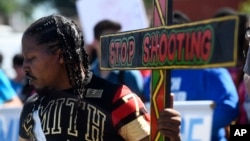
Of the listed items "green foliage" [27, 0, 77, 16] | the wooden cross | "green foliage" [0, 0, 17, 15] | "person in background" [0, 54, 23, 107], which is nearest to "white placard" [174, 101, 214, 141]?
"person in background" [0, 54, 23, 107]

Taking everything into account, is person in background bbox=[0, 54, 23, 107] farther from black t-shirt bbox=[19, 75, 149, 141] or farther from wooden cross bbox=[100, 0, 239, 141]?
wooden cross bbox=[100, 0, 239, 141]

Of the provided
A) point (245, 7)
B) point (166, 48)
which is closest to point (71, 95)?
point (166, 48)

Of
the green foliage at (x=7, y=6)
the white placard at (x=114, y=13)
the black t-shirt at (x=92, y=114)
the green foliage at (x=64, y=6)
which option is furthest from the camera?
the green foliage at (x=7, y=6)

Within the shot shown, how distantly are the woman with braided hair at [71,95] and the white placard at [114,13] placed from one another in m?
3.18

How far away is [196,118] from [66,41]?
225cm

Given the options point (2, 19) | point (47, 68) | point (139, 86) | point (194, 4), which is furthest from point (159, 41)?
point (2, 19)

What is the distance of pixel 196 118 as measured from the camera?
5594mm

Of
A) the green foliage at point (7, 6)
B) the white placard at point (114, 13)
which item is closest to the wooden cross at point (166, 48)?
the white placard at point (114, 13)

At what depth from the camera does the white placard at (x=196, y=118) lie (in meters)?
5.48

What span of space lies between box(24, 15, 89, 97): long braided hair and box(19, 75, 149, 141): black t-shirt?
5 centimetres

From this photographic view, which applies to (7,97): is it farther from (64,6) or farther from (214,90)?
(64,6)

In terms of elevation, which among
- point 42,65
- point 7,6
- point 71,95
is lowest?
point 71,95

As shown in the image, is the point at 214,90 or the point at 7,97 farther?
the point at 7,97

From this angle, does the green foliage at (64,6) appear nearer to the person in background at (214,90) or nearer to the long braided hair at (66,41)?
the person in background at (214,90)
